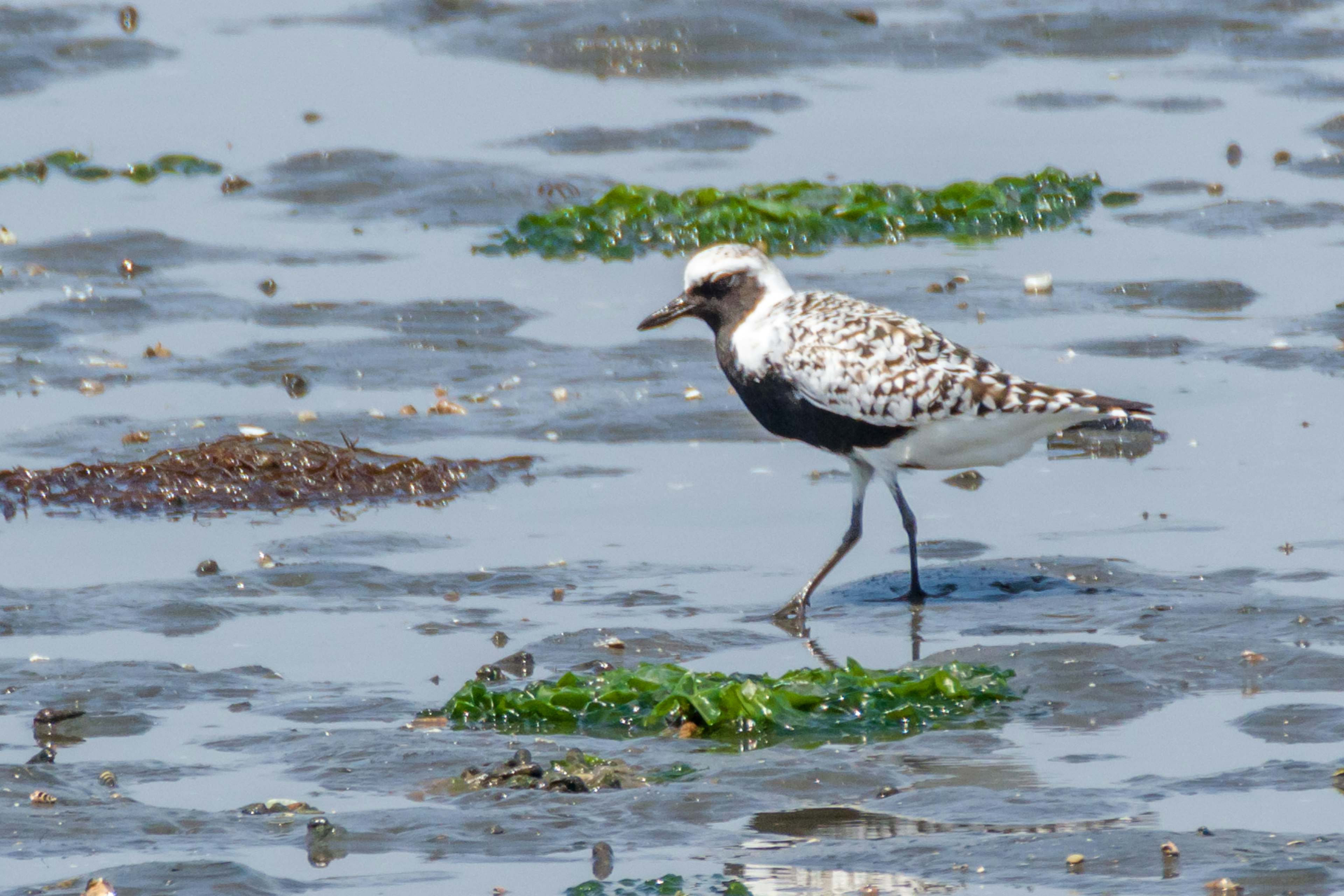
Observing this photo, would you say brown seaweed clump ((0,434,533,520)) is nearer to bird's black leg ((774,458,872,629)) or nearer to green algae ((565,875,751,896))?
bird's black leg ((774,458,872,629))

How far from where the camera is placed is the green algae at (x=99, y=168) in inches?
616

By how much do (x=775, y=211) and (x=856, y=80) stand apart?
17.9 feet

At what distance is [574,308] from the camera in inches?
484

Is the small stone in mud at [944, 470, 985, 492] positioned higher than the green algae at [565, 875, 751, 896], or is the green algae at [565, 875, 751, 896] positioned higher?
the small stone in mud at [944, 470, 985, 492]

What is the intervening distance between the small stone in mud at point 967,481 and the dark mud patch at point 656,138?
726 cm

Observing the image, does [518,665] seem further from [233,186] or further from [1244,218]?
[233,186]

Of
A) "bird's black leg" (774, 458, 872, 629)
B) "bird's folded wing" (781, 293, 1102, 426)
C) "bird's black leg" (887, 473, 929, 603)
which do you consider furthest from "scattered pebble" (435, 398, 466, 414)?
"bird's black leg" (887, 473, 929, 603)

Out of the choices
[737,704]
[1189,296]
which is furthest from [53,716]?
[1189,296]

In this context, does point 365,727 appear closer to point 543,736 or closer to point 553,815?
point 543,736

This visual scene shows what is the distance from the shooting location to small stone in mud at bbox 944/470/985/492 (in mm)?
9359

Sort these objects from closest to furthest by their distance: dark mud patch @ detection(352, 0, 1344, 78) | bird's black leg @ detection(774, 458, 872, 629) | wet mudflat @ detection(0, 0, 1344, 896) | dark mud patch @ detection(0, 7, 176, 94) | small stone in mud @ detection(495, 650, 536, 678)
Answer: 1. wet mudflat @ detection(0, 0, 1344, 896)
2. small stone in mud @ detection(495, 650, 536, 678)
3. bird's black leg @ detection(774, 458, 872, 629)
4. dark mud patch @ detection(0, 7, 176, 94)
5. dark mud patch @ detection(352, 0, 1344, 78)

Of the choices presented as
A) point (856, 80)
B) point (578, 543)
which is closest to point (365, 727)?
point (578, 543)

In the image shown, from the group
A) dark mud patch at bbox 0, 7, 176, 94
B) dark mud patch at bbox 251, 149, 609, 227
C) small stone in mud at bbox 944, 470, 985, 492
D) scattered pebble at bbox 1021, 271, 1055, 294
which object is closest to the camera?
small stone in mud at bbox 944, 470, 985, 492

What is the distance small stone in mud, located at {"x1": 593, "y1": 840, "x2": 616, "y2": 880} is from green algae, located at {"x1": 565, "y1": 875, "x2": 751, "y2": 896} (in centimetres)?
4
